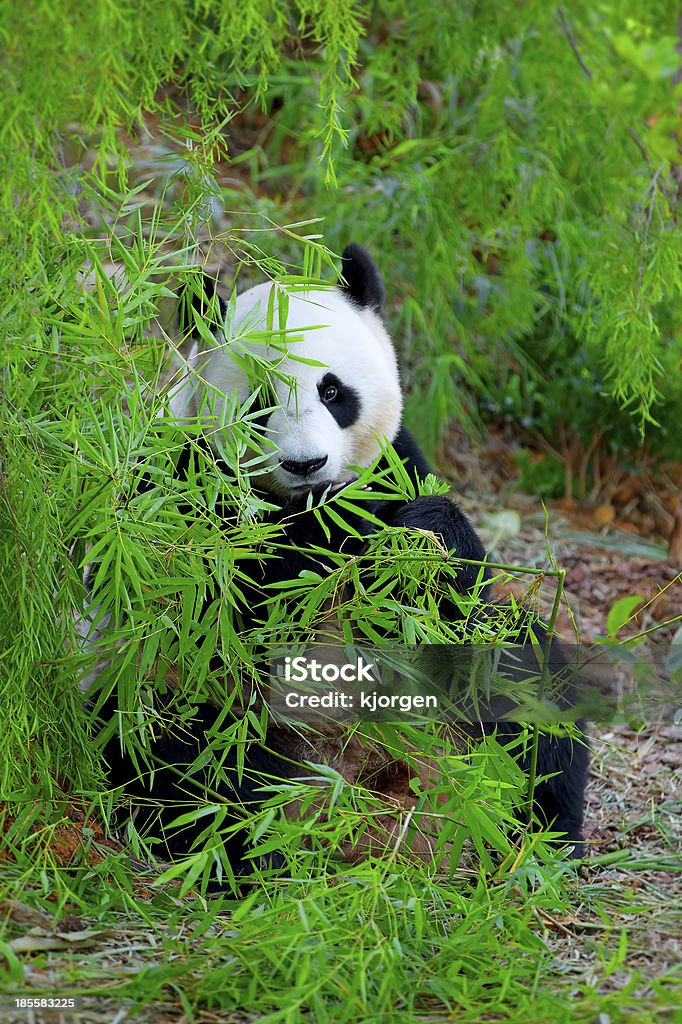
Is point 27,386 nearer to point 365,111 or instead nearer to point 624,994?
point 624,994

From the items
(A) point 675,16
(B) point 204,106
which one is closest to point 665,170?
(B) point 204,106

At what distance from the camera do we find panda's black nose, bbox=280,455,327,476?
2145mm

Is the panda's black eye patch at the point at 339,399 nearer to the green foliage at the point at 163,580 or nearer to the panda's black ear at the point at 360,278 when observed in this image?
the green foliage at the point at 163,580

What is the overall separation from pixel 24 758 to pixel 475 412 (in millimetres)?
→ 2872

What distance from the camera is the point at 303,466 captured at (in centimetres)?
215

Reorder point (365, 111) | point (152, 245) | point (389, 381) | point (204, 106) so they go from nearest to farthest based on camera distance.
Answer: point (152, 245) < point (204, 106) < point (389, 381) < point (365, 111)

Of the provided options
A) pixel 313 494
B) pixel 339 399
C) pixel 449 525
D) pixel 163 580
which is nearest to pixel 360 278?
pixel 339 399

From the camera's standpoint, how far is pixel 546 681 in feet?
6.47

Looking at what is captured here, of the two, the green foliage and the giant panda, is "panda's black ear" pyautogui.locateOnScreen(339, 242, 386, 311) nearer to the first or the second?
the giant panda

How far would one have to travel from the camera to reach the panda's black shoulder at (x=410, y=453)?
8.54ft

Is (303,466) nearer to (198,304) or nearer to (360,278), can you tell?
(198,304)

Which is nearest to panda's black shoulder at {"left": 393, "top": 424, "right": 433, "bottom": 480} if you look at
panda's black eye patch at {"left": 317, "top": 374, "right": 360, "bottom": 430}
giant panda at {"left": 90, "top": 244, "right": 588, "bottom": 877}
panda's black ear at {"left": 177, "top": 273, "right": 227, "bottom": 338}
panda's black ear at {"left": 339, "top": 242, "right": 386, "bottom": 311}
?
giant panda at {"left": 90, "top": 244, "right": 588, "bottom": 877}

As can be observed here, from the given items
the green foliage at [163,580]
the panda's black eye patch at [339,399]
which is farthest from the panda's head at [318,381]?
the green foliage at [163,580]

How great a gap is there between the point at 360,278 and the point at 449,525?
716 mm
